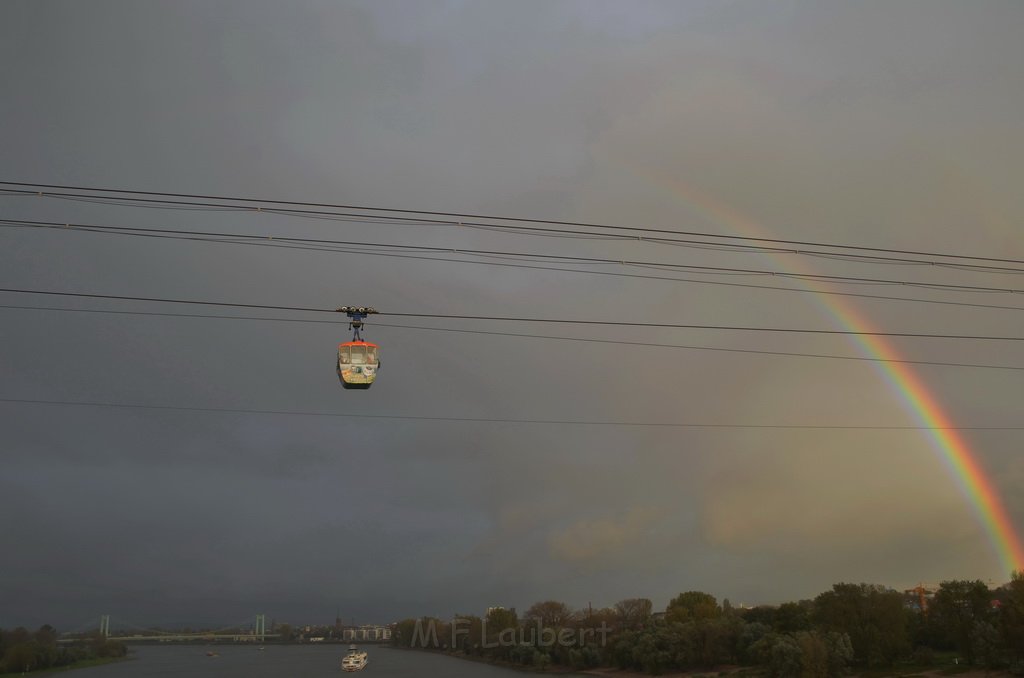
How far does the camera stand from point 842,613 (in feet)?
205

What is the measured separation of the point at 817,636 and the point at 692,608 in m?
45.4

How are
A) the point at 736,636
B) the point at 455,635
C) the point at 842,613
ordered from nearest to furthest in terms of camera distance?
the point at 842,613
the point at 736,636
the point at 455,635

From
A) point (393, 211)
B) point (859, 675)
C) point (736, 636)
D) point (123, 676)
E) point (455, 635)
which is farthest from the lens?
point (455, 635)

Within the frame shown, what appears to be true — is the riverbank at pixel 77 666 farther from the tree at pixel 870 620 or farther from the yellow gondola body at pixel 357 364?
the yellow gondola body at pixel 357 364

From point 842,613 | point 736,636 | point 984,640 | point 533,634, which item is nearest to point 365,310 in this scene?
point 984,640

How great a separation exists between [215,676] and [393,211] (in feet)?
371

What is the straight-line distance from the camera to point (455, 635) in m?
163

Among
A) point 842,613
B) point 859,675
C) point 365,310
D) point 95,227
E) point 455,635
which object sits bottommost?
point 455,635

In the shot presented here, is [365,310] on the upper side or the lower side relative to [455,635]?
upper

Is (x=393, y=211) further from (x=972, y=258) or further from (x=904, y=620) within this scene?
(x=904, y=620)

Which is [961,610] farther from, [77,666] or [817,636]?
[77,666]

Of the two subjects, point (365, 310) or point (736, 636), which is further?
point (736, 636)

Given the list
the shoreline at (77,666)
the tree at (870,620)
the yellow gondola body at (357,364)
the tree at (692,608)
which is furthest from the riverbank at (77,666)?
the yellow gondola body at (357,364)

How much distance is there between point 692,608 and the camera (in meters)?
102
